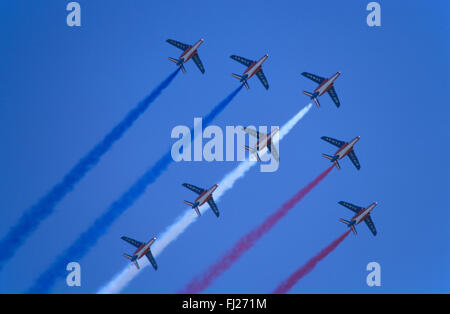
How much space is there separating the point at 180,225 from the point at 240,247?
5419 millimetres

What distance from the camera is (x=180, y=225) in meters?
64.4

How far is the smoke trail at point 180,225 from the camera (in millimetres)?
63197

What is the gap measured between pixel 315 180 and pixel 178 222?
39.0 ft

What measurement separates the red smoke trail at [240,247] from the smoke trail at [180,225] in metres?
4.40

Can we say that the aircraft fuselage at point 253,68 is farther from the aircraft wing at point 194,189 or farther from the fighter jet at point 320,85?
the aircraft wing at point 194,189

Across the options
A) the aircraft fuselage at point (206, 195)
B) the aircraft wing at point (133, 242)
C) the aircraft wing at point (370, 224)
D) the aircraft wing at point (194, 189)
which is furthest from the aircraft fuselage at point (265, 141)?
the aircraft wing at point (133, 242)

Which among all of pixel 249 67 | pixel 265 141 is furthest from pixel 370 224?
pixel 249 67

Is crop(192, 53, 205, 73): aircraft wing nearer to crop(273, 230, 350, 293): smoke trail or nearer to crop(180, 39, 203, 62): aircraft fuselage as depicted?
crop(180, 39, 203, 62): aircraft fuselage

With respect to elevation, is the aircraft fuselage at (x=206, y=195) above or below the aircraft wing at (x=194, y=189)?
below

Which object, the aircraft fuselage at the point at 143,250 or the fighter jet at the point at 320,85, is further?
the fighter jet at the point at 320,85

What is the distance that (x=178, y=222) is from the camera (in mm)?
64438
